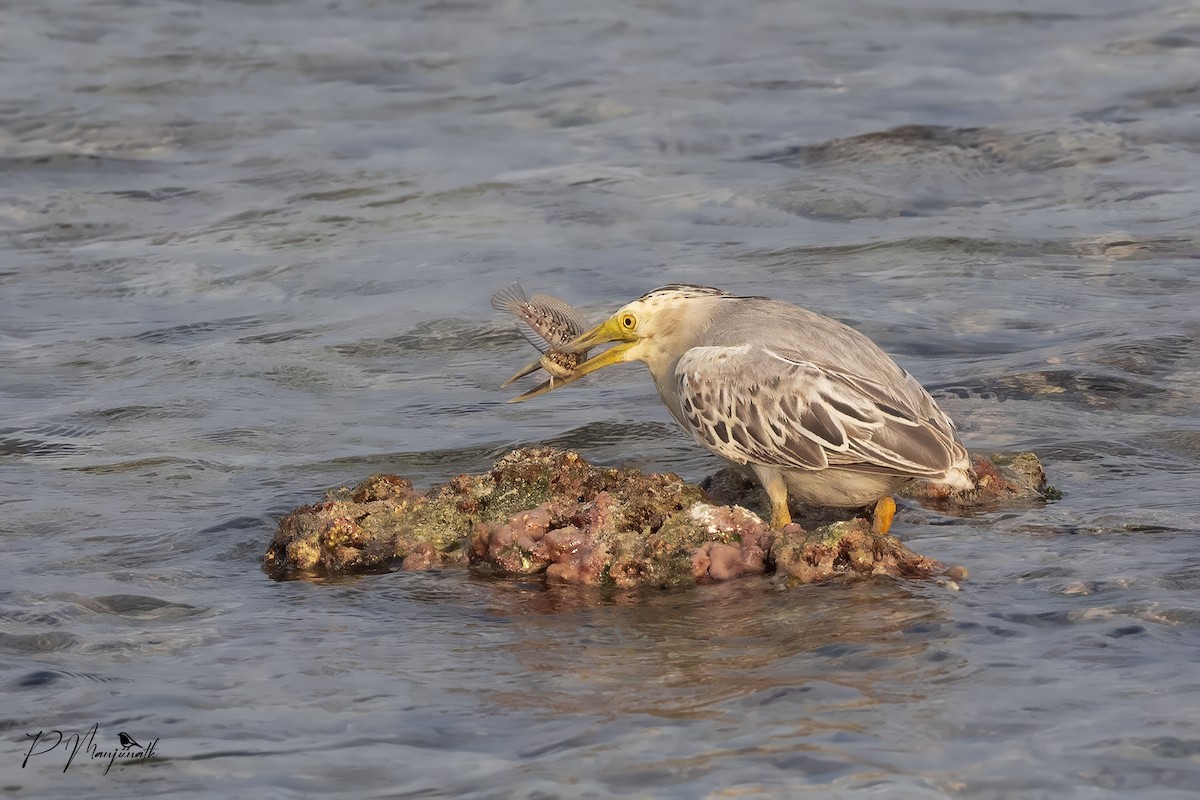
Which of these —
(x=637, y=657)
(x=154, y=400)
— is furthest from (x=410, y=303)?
(x=637, y=657)

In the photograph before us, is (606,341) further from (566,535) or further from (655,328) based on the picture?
(566,535)

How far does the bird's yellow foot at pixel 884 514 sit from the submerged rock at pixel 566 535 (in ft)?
2.19

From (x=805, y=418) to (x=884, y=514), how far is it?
0.53 metres

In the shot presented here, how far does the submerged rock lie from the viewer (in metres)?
6.18

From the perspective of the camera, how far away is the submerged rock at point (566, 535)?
20.3 feet

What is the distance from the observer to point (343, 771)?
4641mm

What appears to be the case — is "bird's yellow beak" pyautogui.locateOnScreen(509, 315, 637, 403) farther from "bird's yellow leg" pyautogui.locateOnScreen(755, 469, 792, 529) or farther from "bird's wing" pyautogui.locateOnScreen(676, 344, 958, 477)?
"bird's yellow leg" pyautogui.locateOnScreen(755, 469, 792, 529)

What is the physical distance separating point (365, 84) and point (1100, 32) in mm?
7884

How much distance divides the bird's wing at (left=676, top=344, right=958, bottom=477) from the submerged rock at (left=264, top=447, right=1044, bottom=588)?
39cm

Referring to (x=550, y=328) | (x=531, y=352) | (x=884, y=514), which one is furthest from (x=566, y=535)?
(x=531, y=352)

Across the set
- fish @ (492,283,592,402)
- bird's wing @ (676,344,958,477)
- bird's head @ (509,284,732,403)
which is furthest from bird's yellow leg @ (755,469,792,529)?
fish @ (492,283,592,402)

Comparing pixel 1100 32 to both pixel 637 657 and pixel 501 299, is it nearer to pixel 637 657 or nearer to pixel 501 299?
→ pixel 501 299

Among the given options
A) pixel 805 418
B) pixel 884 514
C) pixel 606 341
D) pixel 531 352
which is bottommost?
pixel 884 514

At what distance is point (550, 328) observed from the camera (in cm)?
789
